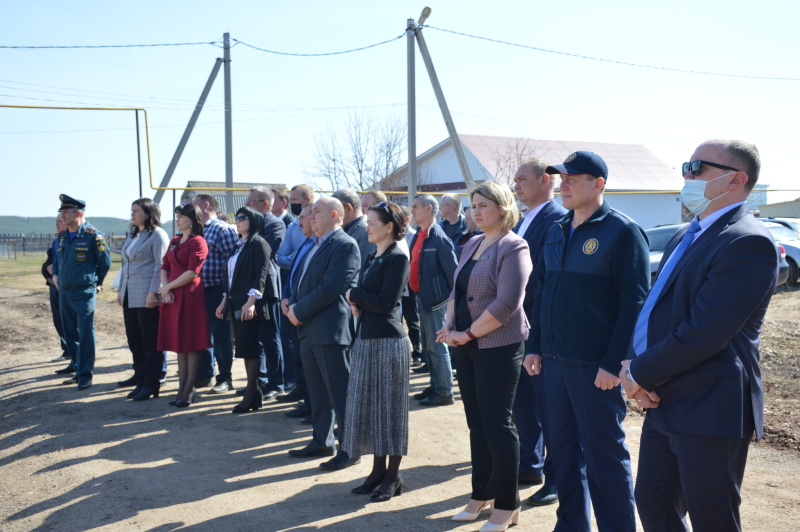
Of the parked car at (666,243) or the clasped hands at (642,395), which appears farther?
the parked car at (666,243)

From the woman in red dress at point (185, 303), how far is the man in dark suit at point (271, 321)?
0.64 meters

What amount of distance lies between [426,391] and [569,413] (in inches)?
145

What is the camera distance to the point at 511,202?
13.5 feet

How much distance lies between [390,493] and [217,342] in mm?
3918

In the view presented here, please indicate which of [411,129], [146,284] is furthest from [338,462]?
[411,129]

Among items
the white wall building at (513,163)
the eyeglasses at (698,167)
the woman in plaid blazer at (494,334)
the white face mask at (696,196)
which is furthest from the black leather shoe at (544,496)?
the white wall building at (513,163)

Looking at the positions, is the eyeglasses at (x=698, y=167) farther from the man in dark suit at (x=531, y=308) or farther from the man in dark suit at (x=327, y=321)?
the man in dark suit at (x=327, y=321)

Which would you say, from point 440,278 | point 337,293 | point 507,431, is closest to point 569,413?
point 507,431

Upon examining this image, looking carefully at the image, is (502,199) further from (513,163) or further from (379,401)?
(513,163)

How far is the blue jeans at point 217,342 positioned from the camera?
25.6 feet

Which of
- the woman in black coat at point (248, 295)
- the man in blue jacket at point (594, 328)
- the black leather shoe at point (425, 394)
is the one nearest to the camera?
the man in blue jacket at point (594, 328)

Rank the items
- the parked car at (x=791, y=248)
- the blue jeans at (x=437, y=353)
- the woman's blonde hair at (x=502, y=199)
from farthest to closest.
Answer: the parked car at (x=791, y=248), the blue jeans at (x=437, y=353), the woman's blonde hair at (x=502, y=199)

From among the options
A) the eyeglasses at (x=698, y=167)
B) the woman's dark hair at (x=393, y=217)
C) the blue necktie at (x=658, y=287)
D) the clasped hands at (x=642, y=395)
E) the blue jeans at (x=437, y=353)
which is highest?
the eyeglasses at (x=698, y=167)

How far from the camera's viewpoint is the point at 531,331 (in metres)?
3.98
